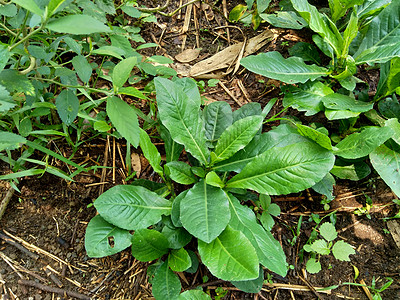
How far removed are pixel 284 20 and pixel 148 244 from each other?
168 cm

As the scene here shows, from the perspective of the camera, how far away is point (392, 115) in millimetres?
1857

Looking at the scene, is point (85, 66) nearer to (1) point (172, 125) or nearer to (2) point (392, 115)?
(1) point (172, 125)

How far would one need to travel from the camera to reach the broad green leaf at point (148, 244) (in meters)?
1.41

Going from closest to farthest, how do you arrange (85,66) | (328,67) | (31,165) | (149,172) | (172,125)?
(85,66)
(172,125)
(31,165)
(149,172)
(328,67)

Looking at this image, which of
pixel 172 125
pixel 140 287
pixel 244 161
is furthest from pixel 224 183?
pixel 140 287

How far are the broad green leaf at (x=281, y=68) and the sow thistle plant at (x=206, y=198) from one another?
243 millimetres

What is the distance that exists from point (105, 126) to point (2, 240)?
2.66 feet

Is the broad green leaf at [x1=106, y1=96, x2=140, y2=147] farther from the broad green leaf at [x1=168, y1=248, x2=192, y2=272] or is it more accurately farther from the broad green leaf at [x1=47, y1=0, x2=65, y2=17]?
the broad green leaf at [x1=168, y1=248, x2=192, y2=272]

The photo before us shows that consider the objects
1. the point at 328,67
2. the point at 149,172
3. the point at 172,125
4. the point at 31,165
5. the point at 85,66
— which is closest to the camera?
the point at 85,66

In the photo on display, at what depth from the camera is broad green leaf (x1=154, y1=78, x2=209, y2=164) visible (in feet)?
5.25

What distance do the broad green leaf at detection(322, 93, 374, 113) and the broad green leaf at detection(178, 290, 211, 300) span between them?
1.23 m

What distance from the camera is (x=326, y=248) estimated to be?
167cm

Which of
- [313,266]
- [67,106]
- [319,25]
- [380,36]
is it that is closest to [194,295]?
[313,266]

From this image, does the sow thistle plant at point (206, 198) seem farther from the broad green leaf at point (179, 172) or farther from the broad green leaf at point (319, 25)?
the broad green leaf at point (319, 25)
